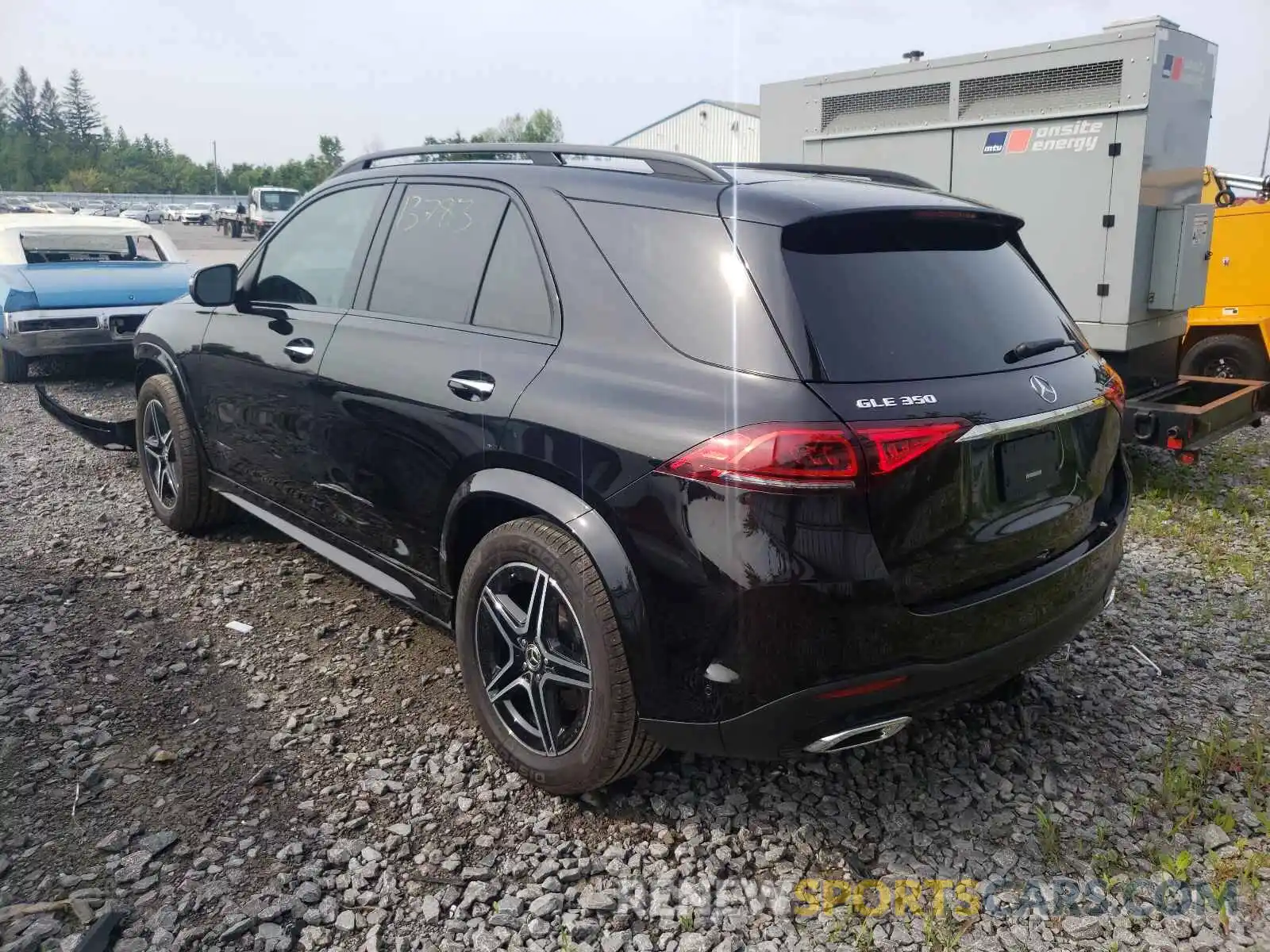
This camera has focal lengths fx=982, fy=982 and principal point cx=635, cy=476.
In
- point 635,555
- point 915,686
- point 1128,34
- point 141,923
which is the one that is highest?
point 1128,34

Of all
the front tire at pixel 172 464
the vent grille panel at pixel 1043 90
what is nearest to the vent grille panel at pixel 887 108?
the vent grille panel at pixel 1043 90

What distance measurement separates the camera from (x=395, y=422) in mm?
3299

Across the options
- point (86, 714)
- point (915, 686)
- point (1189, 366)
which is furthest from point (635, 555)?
point (1189, 366)

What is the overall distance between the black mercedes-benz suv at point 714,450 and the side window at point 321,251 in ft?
0.92

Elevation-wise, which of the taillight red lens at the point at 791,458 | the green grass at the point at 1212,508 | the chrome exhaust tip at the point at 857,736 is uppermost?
the taillight red lens at the point at 791,458

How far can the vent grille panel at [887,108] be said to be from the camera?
6.98 meters

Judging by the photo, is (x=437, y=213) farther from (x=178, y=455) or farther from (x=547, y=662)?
(x=178, y=455)

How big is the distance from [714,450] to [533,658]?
95 centimetres

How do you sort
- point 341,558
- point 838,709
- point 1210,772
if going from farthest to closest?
point 341,558 < point 1210,772 < point 838,709

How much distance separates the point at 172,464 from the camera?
513 cm

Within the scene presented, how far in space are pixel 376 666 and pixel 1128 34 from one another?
224 inches

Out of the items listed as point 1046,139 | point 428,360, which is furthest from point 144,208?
point 428,360

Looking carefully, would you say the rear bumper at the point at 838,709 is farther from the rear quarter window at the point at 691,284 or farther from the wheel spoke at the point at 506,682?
the rear quarter window at the point at 691,284

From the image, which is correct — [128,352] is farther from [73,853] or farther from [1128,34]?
[1128,34]
